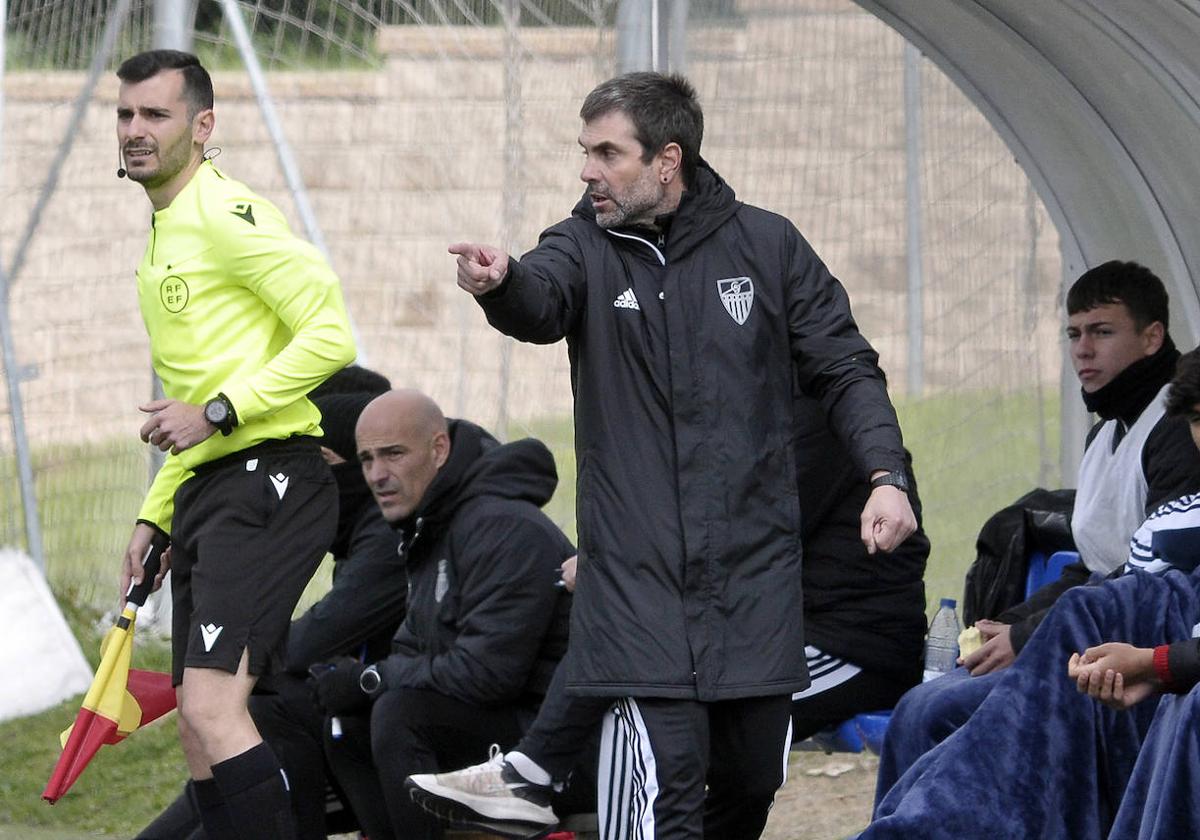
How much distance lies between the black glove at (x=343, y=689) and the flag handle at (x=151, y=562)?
0.61 metres

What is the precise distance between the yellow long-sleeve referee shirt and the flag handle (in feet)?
1.01

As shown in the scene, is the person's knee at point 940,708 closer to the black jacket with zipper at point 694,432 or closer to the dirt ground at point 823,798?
the black jacket with zipper at point 694,432

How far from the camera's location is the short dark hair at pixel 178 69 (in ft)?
15.6

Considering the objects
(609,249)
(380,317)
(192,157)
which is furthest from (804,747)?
(380,317)

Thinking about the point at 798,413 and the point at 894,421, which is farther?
the point at 798,413

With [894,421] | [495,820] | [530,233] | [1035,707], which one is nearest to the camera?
[894,421]

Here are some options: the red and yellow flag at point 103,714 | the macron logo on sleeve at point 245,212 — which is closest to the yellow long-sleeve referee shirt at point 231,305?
the macron logo on sleeve at point 245,212

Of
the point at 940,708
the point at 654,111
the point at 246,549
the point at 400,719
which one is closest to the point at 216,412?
the point at 246,549

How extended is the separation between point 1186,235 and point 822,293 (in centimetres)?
207

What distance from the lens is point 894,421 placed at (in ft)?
13.4

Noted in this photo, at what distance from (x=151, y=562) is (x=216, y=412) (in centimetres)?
67

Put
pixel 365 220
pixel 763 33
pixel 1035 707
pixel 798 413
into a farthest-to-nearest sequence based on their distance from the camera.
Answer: pixel 365 220 < pixel 763 33 < pixel 798 413 < pixel 1035 707

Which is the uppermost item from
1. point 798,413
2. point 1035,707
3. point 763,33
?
point 763,33

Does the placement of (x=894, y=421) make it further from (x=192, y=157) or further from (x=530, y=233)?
(x=530, y=233)
